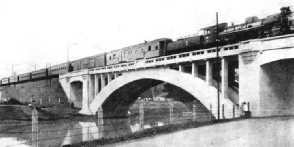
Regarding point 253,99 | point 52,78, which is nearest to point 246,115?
point 253,99

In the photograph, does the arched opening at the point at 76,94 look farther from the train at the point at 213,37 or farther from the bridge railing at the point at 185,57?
the bridge railing at the point at 185,57

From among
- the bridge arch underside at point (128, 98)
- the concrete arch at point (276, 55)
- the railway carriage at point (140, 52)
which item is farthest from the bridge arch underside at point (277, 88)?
the bridge arch underside at point (128, 98)

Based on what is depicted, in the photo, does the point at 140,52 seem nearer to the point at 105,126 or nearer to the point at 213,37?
the point at 213,37

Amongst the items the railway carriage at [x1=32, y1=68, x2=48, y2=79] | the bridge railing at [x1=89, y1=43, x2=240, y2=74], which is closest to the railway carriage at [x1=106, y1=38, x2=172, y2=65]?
the bridge railing at [x1=89, y1=43, x2=240, y2=74]

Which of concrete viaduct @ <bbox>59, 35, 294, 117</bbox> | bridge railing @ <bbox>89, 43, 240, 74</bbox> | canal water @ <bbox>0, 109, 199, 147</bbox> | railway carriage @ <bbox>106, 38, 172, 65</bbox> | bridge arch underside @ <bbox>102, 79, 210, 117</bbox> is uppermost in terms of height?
railway carriage @ <bbox>106, 38, 172, 65</bbox>

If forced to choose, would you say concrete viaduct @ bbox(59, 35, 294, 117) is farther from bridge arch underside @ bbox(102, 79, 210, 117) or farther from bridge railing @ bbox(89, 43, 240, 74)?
bridge arch underside @ bbox(102, 79, 210, 117)

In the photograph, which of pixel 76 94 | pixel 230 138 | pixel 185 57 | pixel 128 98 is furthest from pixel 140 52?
pixel 230 138

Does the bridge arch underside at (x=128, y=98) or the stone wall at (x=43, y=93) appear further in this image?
the stone wall at (x=43, y=93)
